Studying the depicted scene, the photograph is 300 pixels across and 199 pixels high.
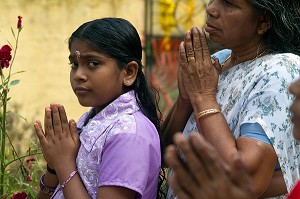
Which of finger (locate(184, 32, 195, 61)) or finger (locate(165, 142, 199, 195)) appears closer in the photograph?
finger (locate(165, 142, 199, 195))

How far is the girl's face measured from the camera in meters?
2.96

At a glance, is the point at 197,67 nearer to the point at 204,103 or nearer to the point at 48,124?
the point at 204,103

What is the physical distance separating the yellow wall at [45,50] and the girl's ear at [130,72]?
11.6 feet

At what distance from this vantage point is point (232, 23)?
2.86m

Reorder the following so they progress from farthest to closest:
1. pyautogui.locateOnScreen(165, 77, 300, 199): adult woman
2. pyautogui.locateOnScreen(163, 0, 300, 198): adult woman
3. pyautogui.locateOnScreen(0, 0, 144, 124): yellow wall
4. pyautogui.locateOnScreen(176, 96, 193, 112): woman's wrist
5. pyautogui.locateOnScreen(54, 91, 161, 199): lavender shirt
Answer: pyautogui.locateOnScreen(0, 0, 144, 124): yellow wall, pyautogui.locateOnScreen(176, 96, 193, 112): woman's wrist, pyautogui.locateOnScreen(54, 91, 161, 199): lavender shirt, pyautogui.locateOnScreen(163, 0, 300, 198): adult woman, pyautogui.locateOnScreen(165, 77, 300, 199): adult woman

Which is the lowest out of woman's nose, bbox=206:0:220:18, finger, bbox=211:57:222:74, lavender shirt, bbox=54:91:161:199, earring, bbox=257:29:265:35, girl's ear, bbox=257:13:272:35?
lavender shirt, bbox=54:91:161:199

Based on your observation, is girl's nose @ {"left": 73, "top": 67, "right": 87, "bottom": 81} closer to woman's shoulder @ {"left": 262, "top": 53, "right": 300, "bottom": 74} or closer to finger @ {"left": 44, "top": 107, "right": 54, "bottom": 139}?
finger @ {"left": 44, "top": 107, "right": 54, "bottom": 139}

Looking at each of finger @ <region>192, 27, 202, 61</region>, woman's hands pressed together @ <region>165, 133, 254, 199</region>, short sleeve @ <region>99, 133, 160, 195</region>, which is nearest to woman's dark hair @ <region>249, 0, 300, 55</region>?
finger @ <region>192, 27, 202, 61</region>

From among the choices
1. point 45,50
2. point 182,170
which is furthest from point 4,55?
point 45,50

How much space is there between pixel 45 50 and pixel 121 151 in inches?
164

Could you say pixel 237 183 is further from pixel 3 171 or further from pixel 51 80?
pixel 51 80

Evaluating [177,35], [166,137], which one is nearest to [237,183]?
[166,137]

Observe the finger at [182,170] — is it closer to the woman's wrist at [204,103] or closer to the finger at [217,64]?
the woman's wrist at [204,103]

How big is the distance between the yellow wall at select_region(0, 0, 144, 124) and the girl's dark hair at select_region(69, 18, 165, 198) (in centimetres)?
349
